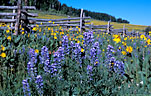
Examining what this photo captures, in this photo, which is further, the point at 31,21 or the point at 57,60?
the point at 31,21

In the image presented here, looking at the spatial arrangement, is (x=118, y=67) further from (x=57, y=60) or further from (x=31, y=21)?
(x=31, y=21)

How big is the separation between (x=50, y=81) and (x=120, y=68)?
121 cm

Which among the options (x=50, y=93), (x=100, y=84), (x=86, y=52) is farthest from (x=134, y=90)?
(x=50, y=93)

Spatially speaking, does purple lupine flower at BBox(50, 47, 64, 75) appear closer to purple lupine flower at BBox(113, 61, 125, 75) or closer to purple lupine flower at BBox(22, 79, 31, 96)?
purple lupine flower at BBox(22, 79, 31, 96)

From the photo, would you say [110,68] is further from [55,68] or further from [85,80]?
[55,68]

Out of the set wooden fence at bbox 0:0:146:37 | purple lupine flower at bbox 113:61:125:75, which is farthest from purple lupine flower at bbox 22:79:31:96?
wooden fence at bbox 0:0:146:37

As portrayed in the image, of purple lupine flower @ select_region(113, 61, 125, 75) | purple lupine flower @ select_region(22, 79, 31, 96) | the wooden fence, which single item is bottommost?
purple lupine flower @ select_region(22, 79, 31, 96)

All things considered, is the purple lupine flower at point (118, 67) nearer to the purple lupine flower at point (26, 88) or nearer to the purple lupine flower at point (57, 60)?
the purple lupine flower at point (57, 60)

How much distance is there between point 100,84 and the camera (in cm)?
256

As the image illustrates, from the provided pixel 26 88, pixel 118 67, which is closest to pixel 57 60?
pixel 26 88

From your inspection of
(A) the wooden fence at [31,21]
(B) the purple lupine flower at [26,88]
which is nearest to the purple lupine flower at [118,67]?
(B) the purple lupine flower at [26,88]

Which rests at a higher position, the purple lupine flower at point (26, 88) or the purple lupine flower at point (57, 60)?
the purple lupine flower at point (57, 60)

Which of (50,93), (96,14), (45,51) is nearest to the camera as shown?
(50,93)

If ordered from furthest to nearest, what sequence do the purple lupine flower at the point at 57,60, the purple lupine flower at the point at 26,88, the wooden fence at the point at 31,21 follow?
the wooden fence at the point at 31,21
the purple lupine flower at the point at 57,60
the purple lupine flower at the point at 26,88
